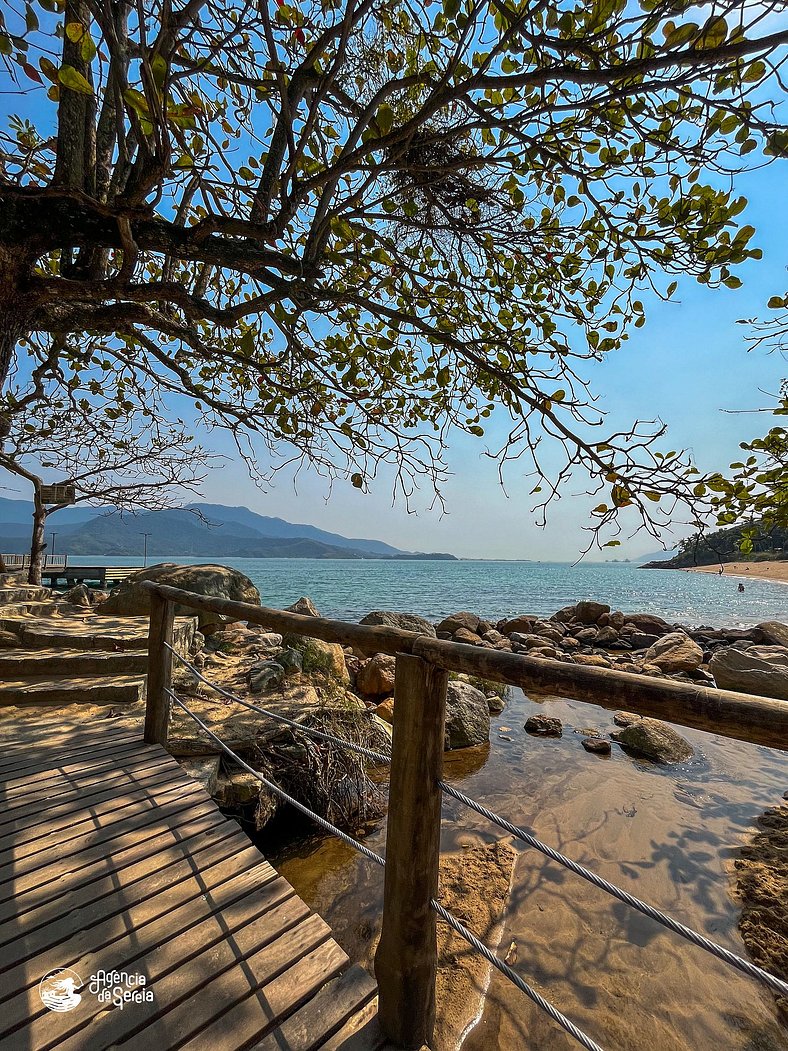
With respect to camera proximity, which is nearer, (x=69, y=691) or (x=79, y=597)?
(x=69, y=691)

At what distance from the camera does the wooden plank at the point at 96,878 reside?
1.91 m

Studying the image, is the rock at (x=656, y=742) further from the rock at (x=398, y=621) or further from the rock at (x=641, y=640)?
the rock at (x=641, y=640)

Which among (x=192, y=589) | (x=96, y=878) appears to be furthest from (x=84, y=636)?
(x=96, y=878)

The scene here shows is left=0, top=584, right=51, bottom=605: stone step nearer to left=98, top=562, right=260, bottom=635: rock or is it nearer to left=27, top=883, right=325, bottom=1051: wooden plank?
left=98, top=562, right=260, bottom=635: rock

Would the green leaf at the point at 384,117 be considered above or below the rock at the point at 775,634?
above

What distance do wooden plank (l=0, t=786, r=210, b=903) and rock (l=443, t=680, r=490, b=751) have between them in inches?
183

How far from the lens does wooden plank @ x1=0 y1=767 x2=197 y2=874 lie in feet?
7.35

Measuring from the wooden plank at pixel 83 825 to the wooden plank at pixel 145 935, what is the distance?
2.12 ft

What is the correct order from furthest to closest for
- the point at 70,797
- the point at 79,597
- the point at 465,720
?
1. the point at 79,597
2. the point at 465,720
3. the point at 70,797

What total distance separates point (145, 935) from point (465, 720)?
5835mm

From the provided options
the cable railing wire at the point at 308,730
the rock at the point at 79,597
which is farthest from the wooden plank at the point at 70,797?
the rock at the point at 79,597

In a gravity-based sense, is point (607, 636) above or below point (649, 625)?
below

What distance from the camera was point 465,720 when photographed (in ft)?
23.4

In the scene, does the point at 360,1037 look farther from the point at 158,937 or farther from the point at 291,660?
the point at 291,660
